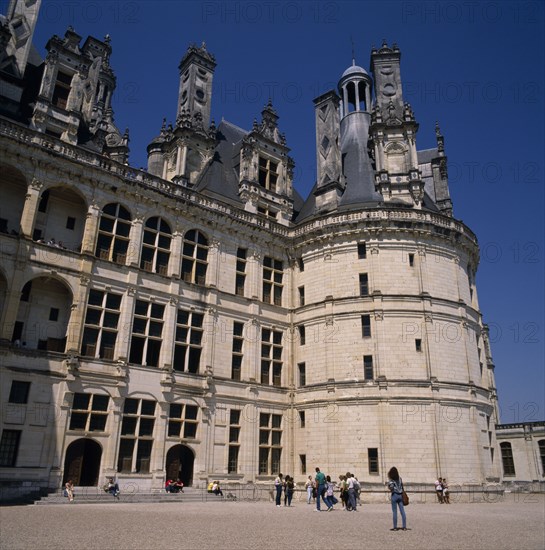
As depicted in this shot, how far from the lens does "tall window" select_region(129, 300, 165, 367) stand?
2628cm

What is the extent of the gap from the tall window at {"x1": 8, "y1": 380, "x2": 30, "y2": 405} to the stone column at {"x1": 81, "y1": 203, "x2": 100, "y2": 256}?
6941mm

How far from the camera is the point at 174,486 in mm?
24656

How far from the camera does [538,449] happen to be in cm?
4472

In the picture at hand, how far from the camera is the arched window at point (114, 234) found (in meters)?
26.4

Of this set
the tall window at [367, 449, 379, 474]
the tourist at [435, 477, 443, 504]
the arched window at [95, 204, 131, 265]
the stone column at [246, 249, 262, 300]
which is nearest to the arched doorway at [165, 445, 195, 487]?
the tall window at [367, 449, 379, 474]

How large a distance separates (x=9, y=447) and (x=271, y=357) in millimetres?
15493

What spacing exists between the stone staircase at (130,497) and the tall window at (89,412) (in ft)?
8.79

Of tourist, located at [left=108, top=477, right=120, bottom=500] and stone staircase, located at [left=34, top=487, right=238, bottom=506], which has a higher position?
tourist, located at [left=108, top=477, right=120, bottom=500]

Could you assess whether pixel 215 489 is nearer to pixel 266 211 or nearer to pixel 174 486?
pixel 174 486

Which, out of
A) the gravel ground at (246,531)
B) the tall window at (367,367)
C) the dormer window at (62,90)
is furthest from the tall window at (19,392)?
the tall window at (367,367)

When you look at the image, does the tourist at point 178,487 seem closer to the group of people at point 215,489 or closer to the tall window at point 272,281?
the group of people at point 215,489

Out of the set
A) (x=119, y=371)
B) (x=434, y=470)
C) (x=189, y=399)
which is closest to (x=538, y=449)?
(x=434, y=470)

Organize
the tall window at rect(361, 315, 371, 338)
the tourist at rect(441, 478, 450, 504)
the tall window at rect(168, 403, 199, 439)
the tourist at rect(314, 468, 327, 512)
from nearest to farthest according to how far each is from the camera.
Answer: the tourist at rect(314, 468, 327, 512) → the tourist at rect(441, 478, 450, 504) → the tall window at rect(168, 403, 199, 439) → the tall window at rect(361, 315, 371, 338)

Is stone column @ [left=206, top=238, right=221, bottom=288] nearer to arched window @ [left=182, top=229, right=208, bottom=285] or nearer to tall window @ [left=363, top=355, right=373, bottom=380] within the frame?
arched window @ [left=182, top=229, right=208, bottom=285]
